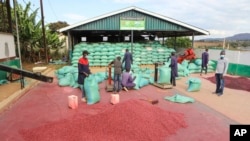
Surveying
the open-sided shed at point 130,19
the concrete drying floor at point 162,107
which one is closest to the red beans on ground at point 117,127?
the concrete drying floor at point 162,107

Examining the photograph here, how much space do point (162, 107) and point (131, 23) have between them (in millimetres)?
12966

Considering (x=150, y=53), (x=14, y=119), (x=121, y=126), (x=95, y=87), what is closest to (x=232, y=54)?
(x=150, y=53)

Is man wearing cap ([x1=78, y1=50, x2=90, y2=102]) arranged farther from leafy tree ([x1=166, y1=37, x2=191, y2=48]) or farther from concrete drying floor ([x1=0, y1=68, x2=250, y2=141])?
leafy tree ([x1=166, y1=37, x2=191, y2=48])

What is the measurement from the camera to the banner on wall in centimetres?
1989

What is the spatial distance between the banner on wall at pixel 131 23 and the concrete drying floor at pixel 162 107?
958 cm

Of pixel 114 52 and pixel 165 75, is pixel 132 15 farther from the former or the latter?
pixel 165 75

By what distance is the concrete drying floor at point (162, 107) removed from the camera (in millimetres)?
6059

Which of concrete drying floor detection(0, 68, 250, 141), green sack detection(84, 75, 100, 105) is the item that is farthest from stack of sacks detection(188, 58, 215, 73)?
green sack detection(84, 75, 100, 105)

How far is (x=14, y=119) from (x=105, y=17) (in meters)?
13.9

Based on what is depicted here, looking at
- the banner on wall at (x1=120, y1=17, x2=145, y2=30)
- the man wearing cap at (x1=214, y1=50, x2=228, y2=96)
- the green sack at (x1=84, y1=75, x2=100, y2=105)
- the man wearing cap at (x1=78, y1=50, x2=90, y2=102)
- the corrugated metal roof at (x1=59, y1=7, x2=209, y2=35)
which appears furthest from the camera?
the banner on wall at (x1=120, y1=17, x2=145, y2=30)

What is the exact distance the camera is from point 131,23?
65.7ft

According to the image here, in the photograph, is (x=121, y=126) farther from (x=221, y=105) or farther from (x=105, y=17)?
(x=105, y=17)

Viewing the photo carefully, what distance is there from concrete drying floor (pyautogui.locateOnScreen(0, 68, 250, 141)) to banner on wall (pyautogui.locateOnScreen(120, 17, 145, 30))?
9.58 m

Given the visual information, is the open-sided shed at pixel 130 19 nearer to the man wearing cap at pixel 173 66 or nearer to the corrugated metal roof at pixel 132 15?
the corrugated metal roof at pixel 132 15
